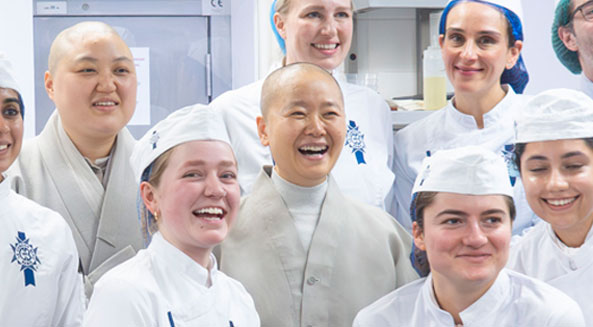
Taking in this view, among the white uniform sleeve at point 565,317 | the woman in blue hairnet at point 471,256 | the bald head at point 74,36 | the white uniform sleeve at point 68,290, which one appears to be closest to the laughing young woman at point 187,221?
the white uniform sleeve at point 68,290

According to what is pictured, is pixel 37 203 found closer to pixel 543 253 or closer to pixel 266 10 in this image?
pixel 543 253

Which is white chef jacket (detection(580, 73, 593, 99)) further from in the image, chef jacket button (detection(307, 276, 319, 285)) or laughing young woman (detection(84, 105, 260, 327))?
laughing young woman (detection(84, 105, 260, 327))

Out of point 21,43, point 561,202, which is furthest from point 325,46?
point 21,43

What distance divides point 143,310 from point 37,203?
0.57 meters

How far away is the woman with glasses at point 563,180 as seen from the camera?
173 centimetres

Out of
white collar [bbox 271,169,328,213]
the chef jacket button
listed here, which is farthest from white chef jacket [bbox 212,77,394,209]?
the chef jacket button

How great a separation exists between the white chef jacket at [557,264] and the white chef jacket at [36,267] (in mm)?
998

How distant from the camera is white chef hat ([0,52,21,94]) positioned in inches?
66.6

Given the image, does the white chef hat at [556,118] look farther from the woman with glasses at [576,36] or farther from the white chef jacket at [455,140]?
the woman with glasses at [576,36]

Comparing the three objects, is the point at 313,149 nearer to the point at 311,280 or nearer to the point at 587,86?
the point at 311,280

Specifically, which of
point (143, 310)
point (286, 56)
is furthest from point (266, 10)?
point (143, 310)

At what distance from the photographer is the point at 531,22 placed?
3008mm

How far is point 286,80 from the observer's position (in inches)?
69.7

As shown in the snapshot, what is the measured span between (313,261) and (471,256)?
350mm
